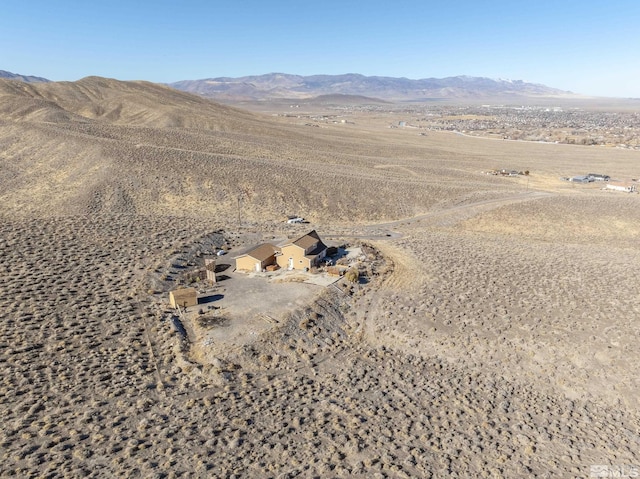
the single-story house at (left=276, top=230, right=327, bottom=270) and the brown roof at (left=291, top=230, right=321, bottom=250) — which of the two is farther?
the brown roof at (left=291, top=230, right=321, bottom=250)

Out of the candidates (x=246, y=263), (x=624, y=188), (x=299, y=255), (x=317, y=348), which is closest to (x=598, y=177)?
(x=624, y=188)

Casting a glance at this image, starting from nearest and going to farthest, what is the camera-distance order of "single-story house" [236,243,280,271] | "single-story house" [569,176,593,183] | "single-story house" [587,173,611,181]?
"single-story house" [236,243,280,271]
"single-story house" [569,176,593,183]
"single-story house" [587,173,611,181]

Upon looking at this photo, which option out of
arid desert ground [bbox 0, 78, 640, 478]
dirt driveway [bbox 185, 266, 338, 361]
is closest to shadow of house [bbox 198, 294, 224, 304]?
dirt driveway [bbox 185, 266, 338, 361]

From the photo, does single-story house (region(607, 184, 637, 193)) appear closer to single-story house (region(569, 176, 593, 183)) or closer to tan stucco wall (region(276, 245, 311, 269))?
single-story house (region(569, 176, 593, 183))

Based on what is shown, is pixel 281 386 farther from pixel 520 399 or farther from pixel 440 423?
pixel 520 399

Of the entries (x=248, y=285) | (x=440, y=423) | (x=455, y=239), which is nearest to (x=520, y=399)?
(x=440, y=423)

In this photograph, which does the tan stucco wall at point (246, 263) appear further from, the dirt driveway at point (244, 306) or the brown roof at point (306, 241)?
the brown roof at point (306, 241)
